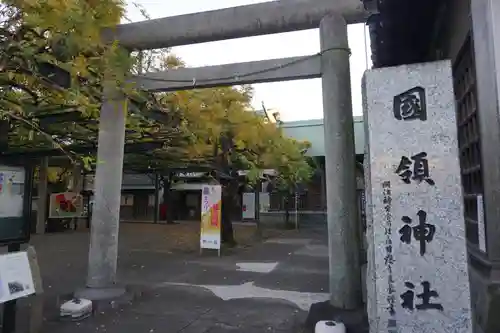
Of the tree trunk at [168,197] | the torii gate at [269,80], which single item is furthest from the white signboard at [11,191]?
the tree trunk at [168,197]

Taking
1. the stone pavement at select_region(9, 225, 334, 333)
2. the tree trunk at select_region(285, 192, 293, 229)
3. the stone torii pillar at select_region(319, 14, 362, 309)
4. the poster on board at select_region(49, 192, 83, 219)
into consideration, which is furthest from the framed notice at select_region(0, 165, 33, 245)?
the tree trunk at select_region(285, 192, 293, 229)

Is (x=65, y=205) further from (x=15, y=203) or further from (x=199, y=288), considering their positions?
(x=15, y=203)

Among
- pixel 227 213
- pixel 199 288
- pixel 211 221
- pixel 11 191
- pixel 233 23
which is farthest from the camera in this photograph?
pixel 227 213

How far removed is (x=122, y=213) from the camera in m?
28.4

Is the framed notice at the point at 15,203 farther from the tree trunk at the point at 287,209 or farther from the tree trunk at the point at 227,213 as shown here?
the tree trunk at the point at 287,209

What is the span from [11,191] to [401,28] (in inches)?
200

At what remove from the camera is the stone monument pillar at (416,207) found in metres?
3.21

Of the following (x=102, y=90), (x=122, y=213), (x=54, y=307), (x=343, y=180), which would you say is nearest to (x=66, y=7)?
(x=102, y=90)

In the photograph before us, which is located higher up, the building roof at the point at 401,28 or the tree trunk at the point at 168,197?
the building roof at the point at 401,28

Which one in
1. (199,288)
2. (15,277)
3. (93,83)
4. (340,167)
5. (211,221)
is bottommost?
(199,288)

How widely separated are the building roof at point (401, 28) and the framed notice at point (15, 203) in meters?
Answer: 4.53

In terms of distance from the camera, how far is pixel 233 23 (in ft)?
20.5

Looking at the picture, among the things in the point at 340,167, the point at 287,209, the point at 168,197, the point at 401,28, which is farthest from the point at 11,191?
the point at 168,197

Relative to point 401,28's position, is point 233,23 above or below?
above
